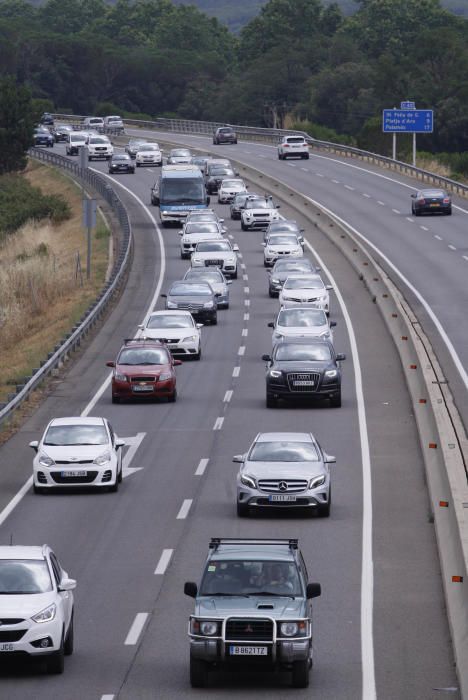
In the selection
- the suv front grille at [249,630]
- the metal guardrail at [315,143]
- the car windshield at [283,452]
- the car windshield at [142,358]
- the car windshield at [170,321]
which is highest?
the suv front grille at [249,630]

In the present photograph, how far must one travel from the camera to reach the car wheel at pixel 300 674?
51.5 feet

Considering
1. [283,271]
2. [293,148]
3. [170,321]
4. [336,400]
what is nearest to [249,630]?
[336,400]

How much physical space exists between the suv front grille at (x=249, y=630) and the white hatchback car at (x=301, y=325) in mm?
26021

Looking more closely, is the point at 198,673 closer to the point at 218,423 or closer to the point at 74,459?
the point at 74,459

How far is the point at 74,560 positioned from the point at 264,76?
154063 millimetres

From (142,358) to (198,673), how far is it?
22.1m

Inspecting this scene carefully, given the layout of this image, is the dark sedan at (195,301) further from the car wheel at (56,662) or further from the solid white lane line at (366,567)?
the car wheel at (56,662)

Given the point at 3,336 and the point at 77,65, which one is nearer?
the point at 3,336

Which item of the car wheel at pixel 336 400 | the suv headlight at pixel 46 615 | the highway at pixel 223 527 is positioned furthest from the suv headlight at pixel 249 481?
the car wheel at pixel 336 400

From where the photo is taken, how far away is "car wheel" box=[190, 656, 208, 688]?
51.7 feet

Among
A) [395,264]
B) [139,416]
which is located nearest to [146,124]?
[395,264]

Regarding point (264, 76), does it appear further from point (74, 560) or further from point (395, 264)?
point (74, 560)

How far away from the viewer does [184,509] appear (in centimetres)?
2594

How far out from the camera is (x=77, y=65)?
604ft
